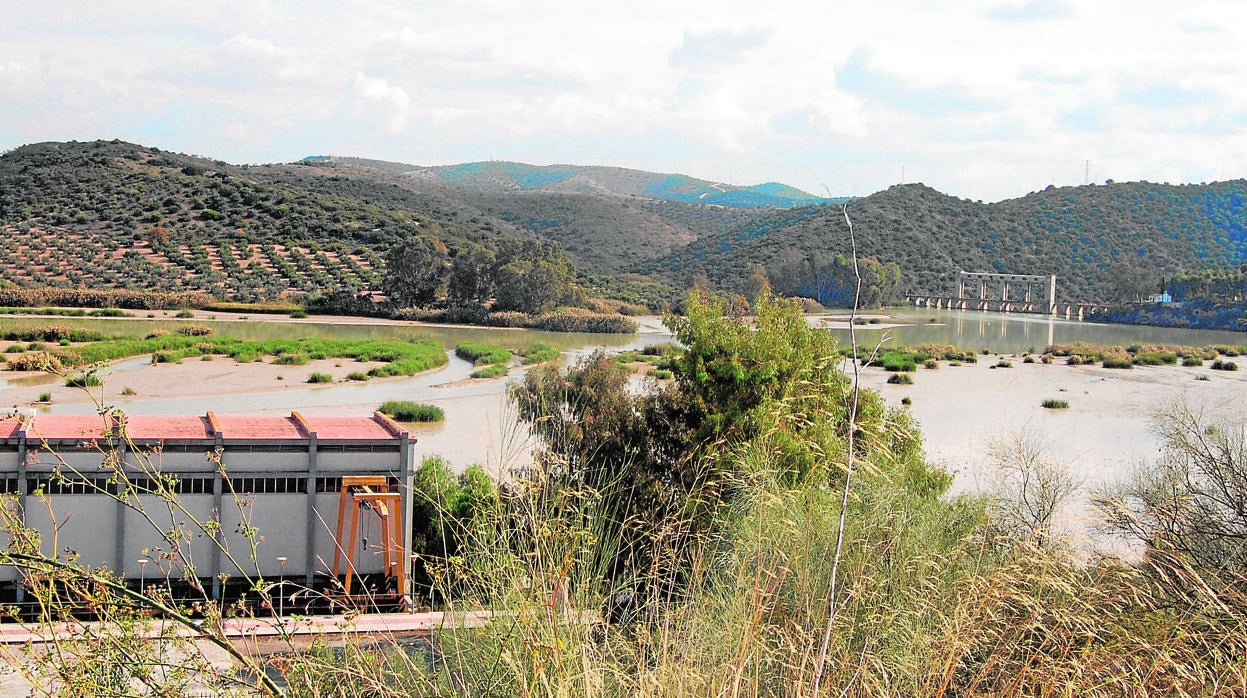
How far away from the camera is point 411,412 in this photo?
23.1 m

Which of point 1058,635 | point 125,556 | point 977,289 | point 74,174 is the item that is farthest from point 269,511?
point 977,289

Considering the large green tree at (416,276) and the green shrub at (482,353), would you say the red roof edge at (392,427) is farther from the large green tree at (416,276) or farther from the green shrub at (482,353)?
the large green tree at (416,276)

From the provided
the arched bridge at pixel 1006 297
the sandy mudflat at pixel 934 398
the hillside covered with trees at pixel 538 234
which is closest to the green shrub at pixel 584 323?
the hillside covered with trees at pixel 538 234

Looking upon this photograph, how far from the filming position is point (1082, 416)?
26703 millimetres

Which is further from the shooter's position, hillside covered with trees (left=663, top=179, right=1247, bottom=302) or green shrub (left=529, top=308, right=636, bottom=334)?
hillside covered with trees (left=663, top=179, right=1247, bottom=302)

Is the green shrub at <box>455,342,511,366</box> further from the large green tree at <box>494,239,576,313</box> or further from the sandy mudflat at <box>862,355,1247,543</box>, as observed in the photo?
the sandy mudflat at <box>862,355,1247,543</box>

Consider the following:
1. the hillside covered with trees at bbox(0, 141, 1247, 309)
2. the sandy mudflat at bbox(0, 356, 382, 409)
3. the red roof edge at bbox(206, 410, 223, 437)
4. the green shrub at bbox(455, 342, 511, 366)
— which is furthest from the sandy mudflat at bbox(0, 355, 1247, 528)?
the hillside covered with trees at bbox(0, 141, 1247, 309)

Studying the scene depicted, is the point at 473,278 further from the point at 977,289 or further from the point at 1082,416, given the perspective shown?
the point at 977,289

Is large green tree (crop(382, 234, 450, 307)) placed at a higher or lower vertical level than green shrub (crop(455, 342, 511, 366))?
higher

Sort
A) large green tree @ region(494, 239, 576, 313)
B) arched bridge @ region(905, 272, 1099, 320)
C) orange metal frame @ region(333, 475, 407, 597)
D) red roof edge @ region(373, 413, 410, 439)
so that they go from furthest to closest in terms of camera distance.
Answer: arched bridge @ region(905, 272, 1099, 320)
large green tree @ region(494, 239, 576, 313)
red roof edge @ region(373, 413, 410, 439)
orange metal frame @ region(333, 475, 407, 597)

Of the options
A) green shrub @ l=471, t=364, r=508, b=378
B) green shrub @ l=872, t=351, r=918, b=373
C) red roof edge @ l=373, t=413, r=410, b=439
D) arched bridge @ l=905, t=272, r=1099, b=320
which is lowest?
green shrub @ l=471, t=364, r=508, b=378

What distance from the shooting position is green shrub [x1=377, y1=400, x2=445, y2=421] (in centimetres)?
2302

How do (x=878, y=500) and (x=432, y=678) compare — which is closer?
(x=432, y=678)

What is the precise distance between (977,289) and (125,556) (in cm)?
7368
